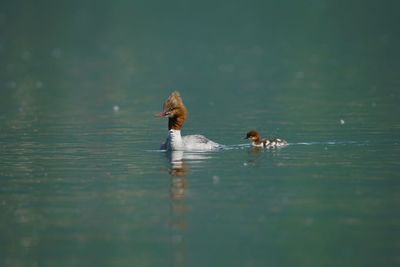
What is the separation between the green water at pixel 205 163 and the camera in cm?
1422

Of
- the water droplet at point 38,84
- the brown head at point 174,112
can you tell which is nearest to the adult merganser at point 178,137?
the brown head at point 174,112

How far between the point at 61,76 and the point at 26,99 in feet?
31.6

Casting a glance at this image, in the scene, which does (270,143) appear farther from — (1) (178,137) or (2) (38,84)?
(2) (38,84)

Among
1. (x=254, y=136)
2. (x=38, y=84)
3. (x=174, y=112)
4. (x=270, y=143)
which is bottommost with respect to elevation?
(x=270, y=143)

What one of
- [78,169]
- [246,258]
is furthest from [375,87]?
[246,258]

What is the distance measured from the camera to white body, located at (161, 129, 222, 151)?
22.5 m

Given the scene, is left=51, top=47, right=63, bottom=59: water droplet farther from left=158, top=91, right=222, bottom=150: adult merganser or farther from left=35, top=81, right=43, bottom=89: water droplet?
left=158, top=91, right=222, bottom=150: adult merganser

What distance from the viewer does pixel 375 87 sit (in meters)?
35.8

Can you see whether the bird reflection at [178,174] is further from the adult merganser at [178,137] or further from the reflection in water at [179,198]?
the adult merganser at [178,137]

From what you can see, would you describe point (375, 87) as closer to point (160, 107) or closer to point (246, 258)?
point (160, 107)

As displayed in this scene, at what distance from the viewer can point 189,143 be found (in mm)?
22594

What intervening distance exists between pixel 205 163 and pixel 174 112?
8.24ft

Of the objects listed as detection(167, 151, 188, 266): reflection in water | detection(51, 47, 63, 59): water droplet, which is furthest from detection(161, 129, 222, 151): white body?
detection(51, 47, 63, 59): water droplet

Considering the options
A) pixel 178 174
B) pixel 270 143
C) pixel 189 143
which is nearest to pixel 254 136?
pixel 270 143
